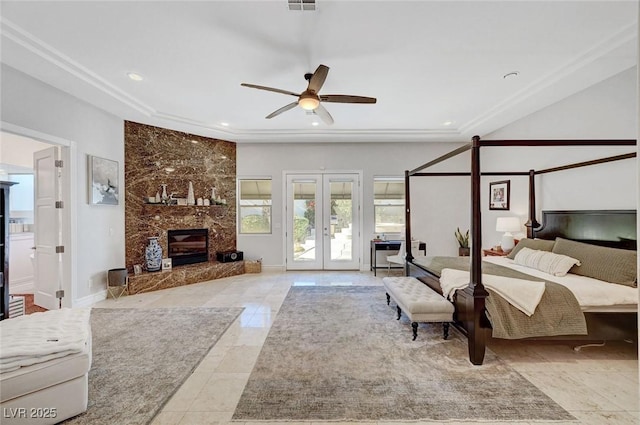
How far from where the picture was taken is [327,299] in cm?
441

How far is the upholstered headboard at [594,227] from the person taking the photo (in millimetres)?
3111

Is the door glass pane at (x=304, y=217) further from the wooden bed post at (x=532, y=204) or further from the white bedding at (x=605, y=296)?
the white bedding at (x=605, y=296)

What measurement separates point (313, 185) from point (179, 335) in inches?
165

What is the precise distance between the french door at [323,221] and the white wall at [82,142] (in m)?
3.28

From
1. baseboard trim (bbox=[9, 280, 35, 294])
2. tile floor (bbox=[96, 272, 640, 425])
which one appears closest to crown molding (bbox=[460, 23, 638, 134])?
tile floor (bbox=[96, 272, 640, 425])

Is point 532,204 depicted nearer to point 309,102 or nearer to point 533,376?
point 533,376

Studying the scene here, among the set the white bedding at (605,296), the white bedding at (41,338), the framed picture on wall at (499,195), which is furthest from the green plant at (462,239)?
the white bedding at (41,338)

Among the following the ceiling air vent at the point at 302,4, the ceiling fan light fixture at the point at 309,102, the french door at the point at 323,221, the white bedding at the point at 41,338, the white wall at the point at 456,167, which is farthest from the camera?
the french door at the point at 323,221

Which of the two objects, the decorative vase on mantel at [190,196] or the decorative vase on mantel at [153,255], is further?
the decorative vase on mantel at [190,196]

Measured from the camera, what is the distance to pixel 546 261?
333 centimetres

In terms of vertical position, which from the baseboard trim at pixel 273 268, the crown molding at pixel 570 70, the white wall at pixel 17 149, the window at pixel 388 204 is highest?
the crown molding at pixel 570 70

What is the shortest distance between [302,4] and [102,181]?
4128mm

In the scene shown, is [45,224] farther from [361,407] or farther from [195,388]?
[361,407]

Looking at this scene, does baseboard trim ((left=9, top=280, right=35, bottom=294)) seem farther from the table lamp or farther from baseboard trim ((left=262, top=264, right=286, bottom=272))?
the table lamp
